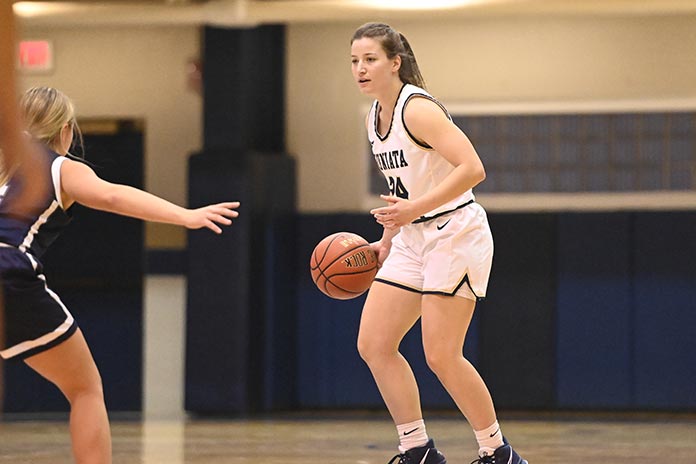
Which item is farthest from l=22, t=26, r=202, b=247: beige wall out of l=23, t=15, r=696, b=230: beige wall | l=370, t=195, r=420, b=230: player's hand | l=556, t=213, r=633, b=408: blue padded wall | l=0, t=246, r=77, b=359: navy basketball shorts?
l=0, t=246, r=77, b=359: navy basketball shorts

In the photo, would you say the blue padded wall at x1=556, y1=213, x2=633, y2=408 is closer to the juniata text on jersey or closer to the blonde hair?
the juniata text on jersey

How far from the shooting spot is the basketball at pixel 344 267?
4938mm

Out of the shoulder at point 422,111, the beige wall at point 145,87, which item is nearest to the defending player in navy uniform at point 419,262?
the shoulder at point 422,111

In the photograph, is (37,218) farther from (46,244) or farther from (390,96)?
(390,96)

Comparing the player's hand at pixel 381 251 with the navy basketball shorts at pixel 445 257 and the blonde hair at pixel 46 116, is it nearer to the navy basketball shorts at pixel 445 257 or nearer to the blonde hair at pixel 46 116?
the navy basketball shorts at pixel 445 257

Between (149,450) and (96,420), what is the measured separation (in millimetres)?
2934

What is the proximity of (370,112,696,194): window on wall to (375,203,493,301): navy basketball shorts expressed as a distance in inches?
169

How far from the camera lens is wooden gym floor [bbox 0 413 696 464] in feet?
21.0

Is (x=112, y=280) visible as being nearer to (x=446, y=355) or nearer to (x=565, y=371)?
(x=565, y=371)

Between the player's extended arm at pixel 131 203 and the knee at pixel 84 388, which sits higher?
the player's extended arm at pixel 131 203

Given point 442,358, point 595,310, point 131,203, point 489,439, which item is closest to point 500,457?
point 489,439

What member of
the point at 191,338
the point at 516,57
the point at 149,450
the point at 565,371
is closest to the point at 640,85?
the point at 516,57

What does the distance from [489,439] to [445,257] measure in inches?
29.4

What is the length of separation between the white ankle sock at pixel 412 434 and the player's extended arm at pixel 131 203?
145cm
